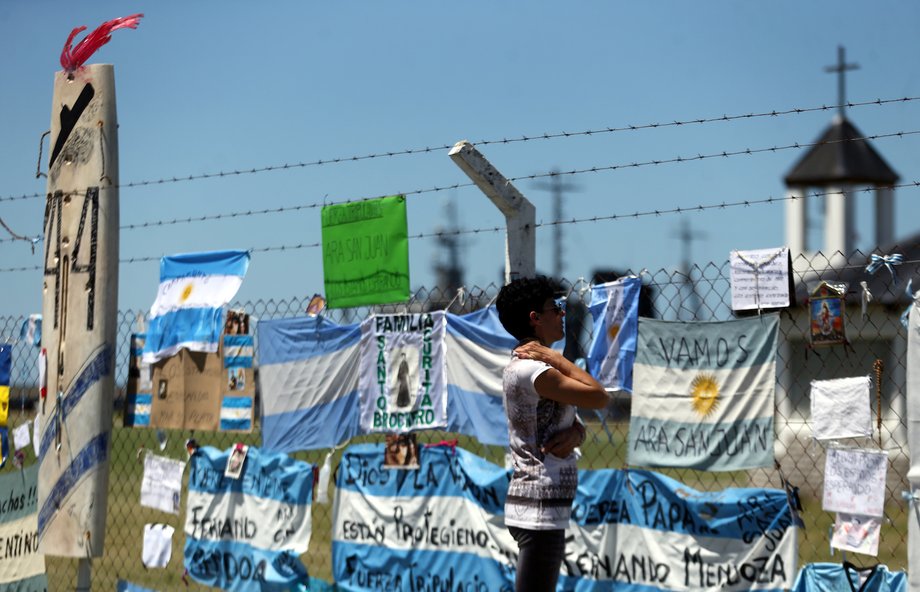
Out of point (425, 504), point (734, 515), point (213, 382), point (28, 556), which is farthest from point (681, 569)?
point (28, 556)

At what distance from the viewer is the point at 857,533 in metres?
4.57

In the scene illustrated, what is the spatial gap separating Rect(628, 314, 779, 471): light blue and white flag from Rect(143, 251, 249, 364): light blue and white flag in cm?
239

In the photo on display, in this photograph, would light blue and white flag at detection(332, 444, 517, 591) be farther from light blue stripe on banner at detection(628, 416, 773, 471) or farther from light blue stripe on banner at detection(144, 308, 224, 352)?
light blue stripe on banner at detection(144, 308, 224, 352)

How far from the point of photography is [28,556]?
23.8ft

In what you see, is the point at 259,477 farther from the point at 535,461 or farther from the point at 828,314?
the point at 828,314

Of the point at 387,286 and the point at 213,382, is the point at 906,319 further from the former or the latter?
the point at 213,382

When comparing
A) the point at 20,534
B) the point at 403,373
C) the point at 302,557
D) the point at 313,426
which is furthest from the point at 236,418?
the point at 302,557

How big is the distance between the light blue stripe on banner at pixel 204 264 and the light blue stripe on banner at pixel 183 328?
0.21 metres

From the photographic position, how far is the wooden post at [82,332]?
21.0 feet

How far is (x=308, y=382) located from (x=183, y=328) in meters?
0.93

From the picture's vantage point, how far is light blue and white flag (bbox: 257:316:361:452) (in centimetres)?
602

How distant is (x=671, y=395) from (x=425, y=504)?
1422mm

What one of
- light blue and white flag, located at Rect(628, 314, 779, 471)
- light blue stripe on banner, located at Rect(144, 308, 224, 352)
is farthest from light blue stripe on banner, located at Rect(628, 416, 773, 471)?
light blue stripe on banner, located at Rect(144, 308, 224, 352)

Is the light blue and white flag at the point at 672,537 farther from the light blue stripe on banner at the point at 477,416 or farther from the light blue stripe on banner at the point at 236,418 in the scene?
the light blue stripe on banner at the point at 236,418
